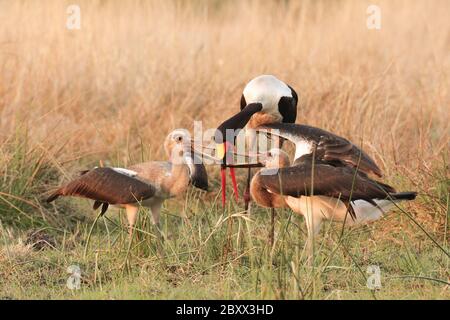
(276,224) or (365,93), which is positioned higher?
(365,93)

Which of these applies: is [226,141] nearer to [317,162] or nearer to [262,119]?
[317,162]

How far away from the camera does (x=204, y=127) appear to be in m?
9.07

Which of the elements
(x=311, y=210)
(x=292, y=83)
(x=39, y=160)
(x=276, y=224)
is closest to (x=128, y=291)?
(x=311, y=210)

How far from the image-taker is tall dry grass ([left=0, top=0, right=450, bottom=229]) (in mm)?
8680

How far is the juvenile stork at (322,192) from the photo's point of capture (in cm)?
589

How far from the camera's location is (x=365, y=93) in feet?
29.8

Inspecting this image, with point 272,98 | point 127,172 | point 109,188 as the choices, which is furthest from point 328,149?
point 109,188

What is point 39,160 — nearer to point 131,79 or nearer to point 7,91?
point 7,91

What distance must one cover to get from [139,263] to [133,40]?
5.63m

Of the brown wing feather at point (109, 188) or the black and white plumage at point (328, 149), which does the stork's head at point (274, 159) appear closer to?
the black and white plumage at point (328, 149)

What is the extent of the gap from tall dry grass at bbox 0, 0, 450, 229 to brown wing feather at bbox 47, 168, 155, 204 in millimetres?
1299

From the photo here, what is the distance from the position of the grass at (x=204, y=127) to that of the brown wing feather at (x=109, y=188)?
0.76 ft

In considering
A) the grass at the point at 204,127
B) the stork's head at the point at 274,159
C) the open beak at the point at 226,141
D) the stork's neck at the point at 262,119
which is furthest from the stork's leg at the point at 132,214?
the stork's neck at the point at 262,119

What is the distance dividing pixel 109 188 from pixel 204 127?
9.51ft
